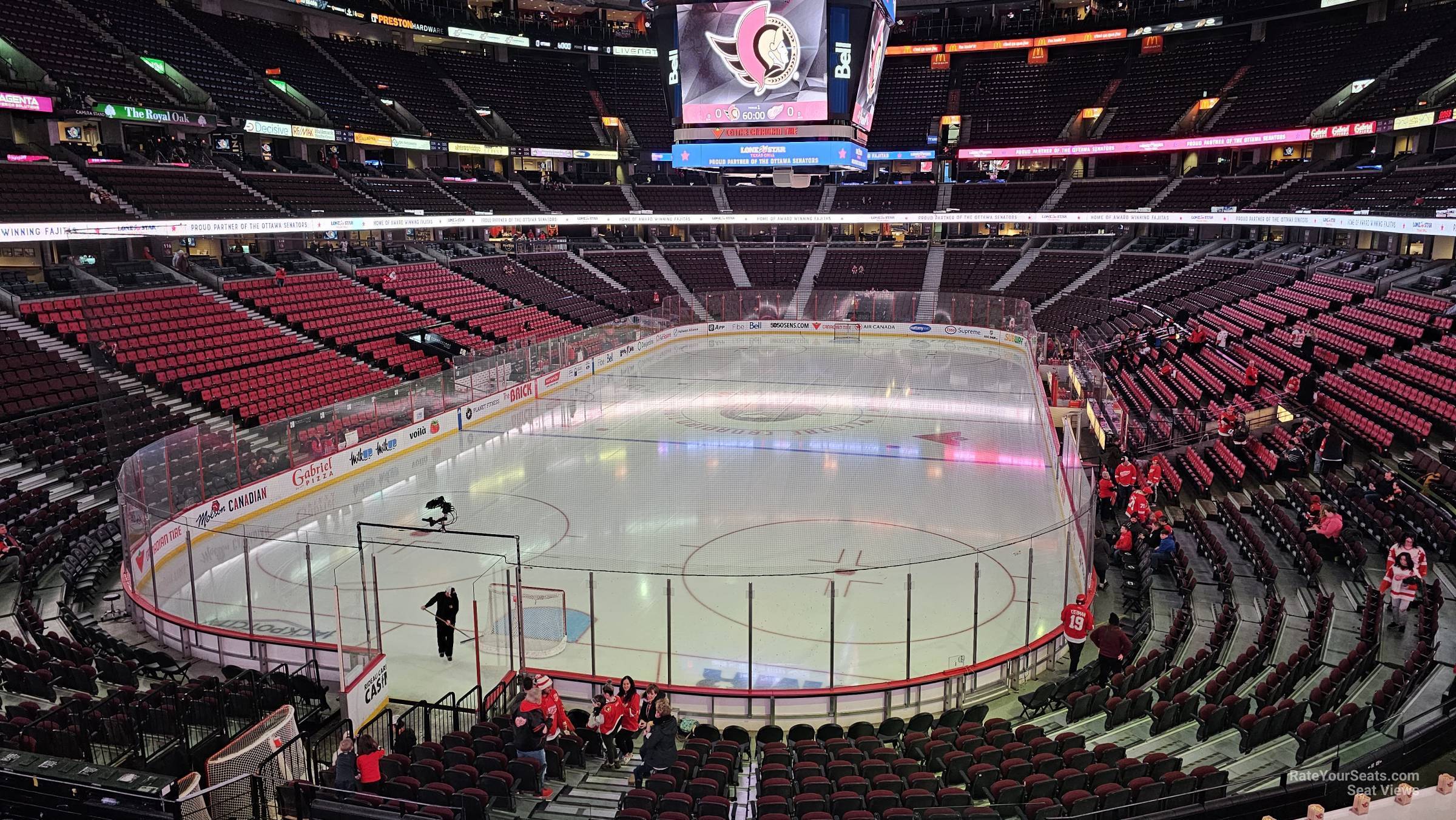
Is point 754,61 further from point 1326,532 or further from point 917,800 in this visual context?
point 917,800

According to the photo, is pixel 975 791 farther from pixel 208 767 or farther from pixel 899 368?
pixel 899 368

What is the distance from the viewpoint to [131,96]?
32.4 metres

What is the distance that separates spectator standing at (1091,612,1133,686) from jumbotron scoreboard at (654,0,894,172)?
50.7 feet

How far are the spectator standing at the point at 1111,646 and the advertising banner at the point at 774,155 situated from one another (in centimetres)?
1565

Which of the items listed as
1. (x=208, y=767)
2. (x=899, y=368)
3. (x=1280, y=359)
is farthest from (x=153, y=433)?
(x=1280, y=359)

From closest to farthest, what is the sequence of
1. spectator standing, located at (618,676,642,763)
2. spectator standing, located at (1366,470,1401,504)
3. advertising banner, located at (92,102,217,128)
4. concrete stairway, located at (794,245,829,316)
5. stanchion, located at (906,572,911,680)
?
spectator standing, located at (618,676,642,763) → stanchion, located at (906,572,911,680) → spectator standing, located at (1366,470,1401,504) → advertising banner, located at (92,102,217,128) → concrete stairway, located at (794,245,829,316)

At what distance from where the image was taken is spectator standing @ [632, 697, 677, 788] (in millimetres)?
8172

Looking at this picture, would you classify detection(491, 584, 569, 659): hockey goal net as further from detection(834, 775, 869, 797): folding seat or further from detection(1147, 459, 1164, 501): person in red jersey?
detection(1147, 459, 1164, 501): person in red jersey

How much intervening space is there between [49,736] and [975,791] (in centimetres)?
Answer: 796

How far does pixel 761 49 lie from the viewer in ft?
72.5

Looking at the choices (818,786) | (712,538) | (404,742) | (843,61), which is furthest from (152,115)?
(818,786)

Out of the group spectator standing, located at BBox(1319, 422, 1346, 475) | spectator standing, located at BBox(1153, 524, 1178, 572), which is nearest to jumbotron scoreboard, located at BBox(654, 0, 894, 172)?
spectator standing, located at BBox(1319, 422, 1346, 475)

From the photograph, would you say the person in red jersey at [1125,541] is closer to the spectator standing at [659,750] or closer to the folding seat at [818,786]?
the folding seat at [818,786]

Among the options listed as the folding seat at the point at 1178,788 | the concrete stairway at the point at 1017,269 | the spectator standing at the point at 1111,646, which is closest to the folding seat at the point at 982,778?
the folding seat at the point at 1178,788
